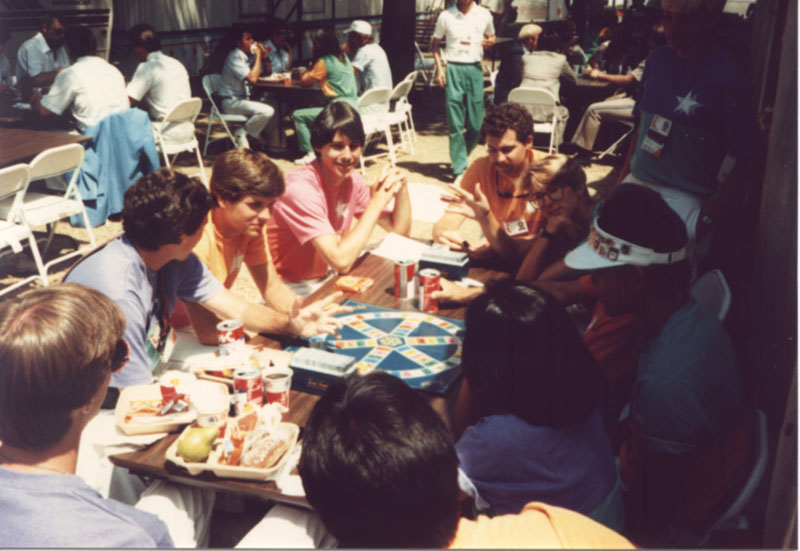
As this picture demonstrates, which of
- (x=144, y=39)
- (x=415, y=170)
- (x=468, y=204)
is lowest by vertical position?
(x=415, y=170)

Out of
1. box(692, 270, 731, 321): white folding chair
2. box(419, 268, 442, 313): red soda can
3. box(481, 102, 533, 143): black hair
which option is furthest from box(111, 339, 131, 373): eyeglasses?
box(481, 102, 533, 143): black hair

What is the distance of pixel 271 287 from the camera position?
327 cm

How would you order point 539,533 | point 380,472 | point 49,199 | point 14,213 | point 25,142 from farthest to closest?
1. point 25,142
2. point 49,199
3. point 14,213
4. point 539,533
5. point 380,472

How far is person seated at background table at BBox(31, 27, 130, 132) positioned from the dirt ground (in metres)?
1.06

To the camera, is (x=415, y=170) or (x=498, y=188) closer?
(x=498, y=188)

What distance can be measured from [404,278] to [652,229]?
1125 millimetres

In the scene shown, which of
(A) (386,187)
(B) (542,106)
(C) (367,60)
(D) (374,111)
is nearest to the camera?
(A) (386,187)

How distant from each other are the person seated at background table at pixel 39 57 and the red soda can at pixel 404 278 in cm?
675

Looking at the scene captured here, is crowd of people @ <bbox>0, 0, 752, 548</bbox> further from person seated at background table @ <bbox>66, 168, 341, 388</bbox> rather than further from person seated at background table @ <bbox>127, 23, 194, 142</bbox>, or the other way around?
person seated at background table @ <bbox>127, 23, 194, 142</bbox>

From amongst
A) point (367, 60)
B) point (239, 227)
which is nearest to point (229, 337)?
point (239, 227)

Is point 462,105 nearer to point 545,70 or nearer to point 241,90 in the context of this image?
point 545,70

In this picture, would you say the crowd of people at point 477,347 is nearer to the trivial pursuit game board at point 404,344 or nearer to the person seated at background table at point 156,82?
the trivial pursuit game board at point 404,344

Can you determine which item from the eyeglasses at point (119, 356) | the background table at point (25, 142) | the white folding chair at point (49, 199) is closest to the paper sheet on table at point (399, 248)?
the eyeglasses at point (119, 356)

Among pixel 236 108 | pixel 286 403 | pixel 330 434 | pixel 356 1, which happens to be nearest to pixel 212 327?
pixel 286 403
